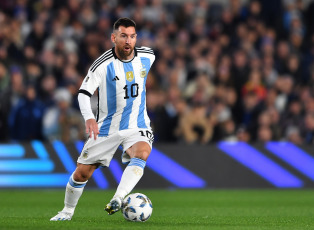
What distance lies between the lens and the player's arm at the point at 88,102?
8.33 metres

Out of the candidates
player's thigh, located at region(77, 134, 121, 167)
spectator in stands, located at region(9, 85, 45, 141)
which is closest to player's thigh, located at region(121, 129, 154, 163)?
player's thigh, located at region(77, 134, 121, 167)

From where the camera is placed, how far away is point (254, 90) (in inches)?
687

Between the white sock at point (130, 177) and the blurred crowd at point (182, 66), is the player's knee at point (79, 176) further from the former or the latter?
the blurred crowd at point (182, 66)

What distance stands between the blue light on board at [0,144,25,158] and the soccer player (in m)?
6.66

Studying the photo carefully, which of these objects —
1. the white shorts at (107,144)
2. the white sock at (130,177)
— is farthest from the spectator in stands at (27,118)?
the white sock at (130,177)

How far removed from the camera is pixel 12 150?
1545 cm

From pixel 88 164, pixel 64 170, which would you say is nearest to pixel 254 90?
pixel 64 170

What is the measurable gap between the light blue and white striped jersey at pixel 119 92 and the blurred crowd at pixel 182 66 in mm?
6557

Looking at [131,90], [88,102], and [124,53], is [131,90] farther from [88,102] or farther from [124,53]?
[88,102]

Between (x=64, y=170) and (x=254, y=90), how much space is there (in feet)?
15.2

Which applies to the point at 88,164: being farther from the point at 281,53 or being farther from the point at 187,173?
the point at 281,53

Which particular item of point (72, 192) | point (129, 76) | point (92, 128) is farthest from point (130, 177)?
point (129, 76)

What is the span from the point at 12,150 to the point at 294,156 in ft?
17.7

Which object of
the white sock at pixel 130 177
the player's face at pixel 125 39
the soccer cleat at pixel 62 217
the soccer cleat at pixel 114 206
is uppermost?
the player's face at pixel 125 39
